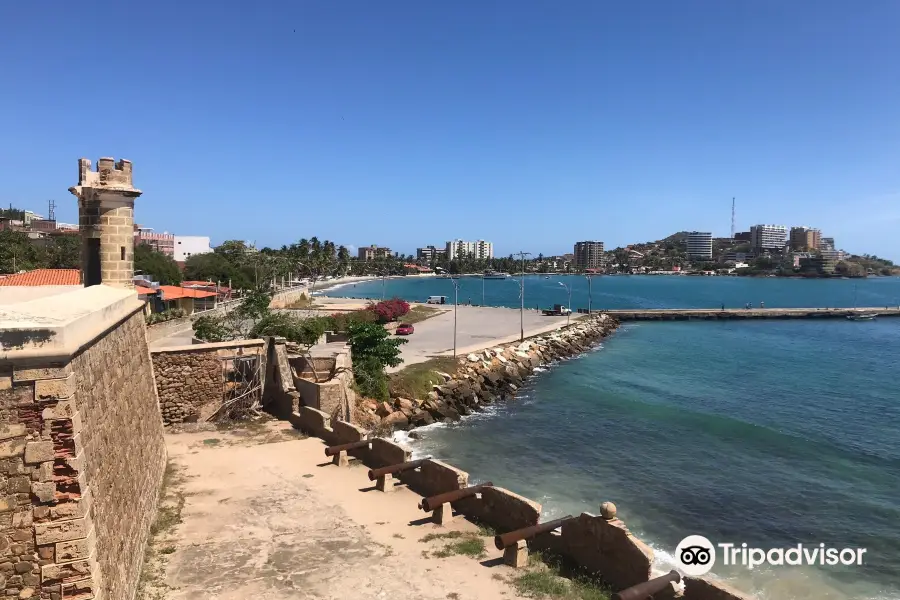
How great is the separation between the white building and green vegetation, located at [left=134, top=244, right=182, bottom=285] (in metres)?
70.5

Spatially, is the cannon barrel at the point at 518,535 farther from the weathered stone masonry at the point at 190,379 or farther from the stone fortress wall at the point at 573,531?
the weathered stone masonry at the point at 190,379

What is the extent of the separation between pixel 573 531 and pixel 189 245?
153281mm

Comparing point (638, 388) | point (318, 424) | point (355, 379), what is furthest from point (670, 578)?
point (638, 388)

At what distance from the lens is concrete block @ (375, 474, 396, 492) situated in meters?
13.7

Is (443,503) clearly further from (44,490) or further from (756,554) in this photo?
(756,554)

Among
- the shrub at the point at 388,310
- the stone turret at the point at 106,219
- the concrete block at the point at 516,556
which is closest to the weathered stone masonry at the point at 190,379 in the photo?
the stone turret at the point at 106,219

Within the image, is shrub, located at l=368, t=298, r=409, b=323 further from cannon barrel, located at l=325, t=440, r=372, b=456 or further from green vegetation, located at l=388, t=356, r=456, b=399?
cannon barrel, located at l=325, t=440, r=372, b=456

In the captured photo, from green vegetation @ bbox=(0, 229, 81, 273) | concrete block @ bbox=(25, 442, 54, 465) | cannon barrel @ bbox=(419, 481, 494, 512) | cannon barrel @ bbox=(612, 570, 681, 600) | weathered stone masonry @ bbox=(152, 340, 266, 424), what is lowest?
cannon barrel @ bbox=(419, 481, 494, 512)

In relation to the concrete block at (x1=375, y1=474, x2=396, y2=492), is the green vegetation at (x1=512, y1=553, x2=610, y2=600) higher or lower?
lower

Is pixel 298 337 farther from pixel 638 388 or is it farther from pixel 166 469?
pixel 638 388

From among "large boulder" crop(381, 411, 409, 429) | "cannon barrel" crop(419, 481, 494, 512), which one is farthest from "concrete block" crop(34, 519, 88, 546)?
"large boulder" crop(381, 411, 409, 429)

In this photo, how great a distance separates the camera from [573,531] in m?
10.7

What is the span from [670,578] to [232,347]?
1521 cm

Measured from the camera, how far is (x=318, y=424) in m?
17.5
